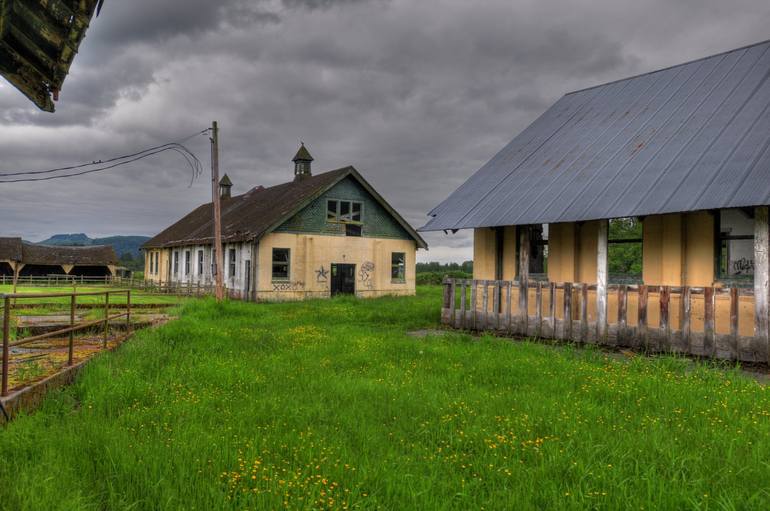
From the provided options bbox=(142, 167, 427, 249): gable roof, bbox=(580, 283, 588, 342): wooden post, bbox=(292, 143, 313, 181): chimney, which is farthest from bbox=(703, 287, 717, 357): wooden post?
bbox=(292, 143, 313, 181): chimney

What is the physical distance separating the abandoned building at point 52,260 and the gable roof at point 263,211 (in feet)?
55.0

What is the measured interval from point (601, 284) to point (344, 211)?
18.4 m

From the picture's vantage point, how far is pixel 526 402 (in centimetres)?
601

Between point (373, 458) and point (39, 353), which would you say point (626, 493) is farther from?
point (39, 353)

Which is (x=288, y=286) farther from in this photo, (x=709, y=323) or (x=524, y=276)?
(x=709, y=323)

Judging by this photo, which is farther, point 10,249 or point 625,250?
point 10,249

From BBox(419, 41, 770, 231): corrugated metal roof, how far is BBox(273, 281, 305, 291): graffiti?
41.8 ft

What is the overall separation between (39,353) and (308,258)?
58.3 feet

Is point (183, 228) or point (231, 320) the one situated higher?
point (183, 228)

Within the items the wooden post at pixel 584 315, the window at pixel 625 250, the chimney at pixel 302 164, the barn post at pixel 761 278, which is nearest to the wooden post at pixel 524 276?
the wooden post at pixel 584 315

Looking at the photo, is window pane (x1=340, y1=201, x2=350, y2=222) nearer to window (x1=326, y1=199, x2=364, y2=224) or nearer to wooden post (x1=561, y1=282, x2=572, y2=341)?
window (x1=326, y1=199, x2=364, y2=224)

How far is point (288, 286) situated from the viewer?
25406mm

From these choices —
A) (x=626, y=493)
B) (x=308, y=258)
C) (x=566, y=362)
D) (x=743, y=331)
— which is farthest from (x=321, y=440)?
(x=308, y=258)

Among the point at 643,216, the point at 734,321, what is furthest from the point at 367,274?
the point at 734,321
